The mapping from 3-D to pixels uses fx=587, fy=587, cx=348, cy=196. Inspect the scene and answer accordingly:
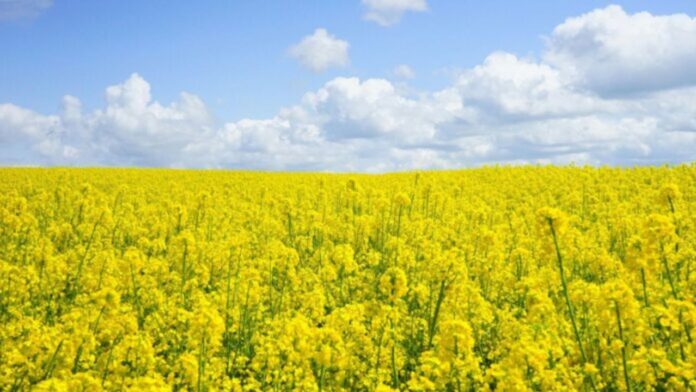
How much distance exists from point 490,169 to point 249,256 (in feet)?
74.6

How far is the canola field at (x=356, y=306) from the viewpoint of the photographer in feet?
17.0

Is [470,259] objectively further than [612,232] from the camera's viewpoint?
No

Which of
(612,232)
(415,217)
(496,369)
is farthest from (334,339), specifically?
(415,217)

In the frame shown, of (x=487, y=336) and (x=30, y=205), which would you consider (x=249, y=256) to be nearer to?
(x=487, y=336)

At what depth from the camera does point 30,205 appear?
1798 centimetres

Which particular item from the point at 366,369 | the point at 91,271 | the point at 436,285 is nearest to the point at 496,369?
the point at 366,369

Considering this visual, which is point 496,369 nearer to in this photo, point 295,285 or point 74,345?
point 74,345

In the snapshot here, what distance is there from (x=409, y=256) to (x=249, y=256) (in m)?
3.80

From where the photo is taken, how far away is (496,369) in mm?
4883

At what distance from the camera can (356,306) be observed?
6.88m

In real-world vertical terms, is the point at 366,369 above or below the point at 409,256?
below

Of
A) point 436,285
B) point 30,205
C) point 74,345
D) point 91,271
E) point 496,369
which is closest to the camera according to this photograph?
point 496,369

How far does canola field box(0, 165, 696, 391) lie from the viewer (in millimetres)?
5191

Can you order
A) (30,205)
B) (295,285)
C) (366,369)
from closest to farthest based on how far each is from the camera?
(366,369) < (295,285) < (30,205)
